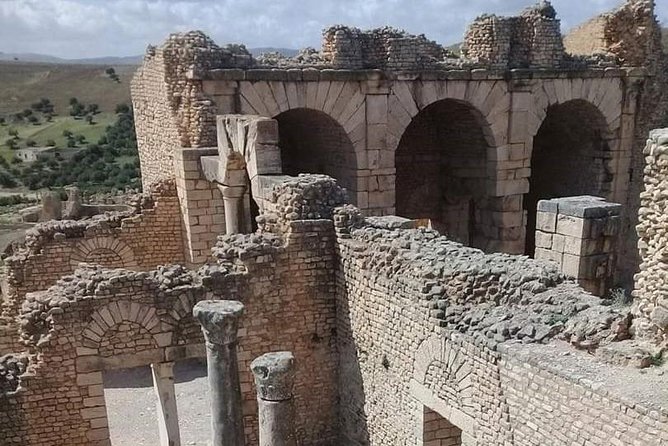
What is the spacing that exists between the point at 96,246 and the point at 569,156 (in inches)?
485

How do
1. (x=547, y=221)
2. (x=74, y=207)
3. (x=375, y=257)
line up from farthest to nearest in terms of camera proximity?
1. (x=74, y=207)
2. (x=547, y=221)
3. (x=375, y=257)

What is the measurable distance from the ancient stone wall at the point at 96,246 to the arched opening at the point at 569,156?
996 cm

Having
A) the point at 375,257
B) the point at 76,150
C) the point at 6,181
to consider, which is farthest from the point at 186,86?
the point at 76,150

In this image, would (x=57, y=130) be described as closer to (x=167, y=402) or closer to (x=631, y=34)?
(x=631, y=34)

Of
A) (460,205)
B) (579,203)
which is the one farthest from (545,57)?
(579,203)

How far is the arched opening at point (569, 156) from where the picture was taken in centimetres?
1658

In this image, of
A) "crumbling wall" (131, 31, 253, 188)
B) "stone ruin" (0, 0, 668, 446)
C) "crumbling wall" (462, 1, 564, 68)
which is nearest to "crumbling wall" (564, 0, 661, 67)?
"stone ruin" (0, 0, 668, 446)

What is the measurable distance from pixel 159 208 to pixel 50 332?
16.3ft

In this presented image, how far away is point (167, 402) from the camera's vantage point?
887 centimetres

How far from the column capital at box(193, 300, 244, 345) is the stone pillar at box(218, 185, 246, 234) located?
4.56 meters

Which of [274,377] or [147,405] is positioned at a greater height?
[274,377]

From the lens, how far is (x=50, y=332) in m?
7.62

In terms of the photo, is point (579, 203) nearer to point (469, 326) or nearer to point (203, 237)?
point (469, 326)

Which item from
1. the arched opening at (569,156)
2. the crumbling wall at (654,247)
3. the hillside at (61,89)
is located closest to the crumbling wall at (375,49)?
the arched opening at (569,156)
